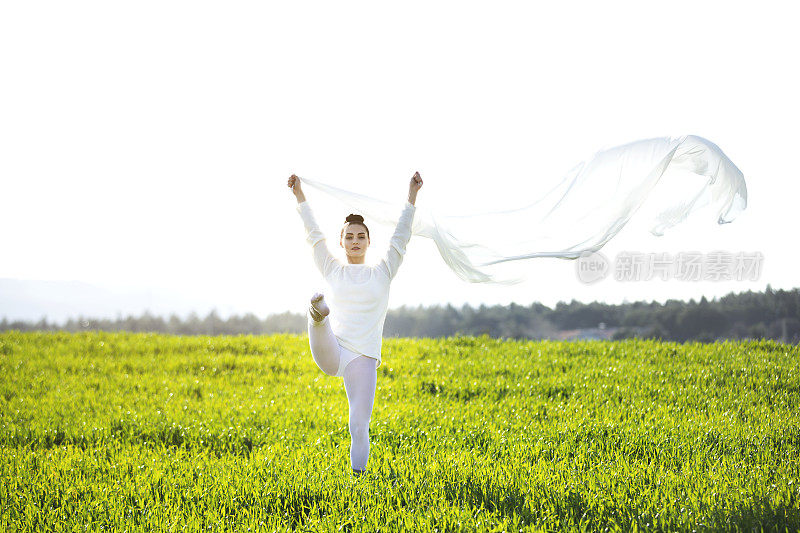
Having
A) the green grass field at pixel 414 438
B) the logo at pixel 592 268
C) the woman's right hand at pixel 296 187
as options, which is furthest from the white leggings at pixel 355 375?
the logo at pixel 592 268

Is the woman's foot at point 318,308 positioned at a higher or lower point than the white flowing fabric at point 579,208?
lower

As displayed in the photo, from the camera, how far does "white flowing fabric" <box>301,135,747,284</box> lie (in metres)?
6.95

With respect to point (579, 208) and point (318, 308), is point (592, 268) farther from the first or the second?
point (318, 308)

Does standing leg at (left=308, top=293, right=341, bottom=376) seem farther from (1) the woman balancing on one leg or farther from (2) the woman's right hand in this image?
(2) the woman's right hand

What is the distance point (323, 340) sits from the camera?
6.10 metres

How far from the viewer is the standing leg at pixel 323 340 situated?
600cm

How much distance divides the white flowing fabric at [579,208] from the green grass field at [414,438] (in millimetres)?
2331

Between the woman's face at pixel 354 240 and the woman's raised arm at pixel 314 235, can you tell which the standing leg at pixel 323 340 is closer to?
the woman's raised arm at pixel 314 235

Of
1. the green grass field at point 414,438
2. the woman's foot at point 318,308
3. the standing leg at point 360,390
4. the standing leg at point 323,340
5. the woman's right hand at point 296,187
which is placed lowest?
the green grass field at point 414,438

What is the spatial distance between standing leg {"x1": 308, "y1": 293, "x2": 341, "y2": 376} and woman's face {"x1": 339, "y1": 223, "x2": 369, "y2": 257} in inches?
32.0

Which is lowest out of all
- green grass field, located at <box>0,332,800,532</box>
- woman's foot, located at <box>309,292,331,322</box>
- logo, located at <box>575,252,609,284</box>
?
green grass field, located at <box>0,332,800,532</box>

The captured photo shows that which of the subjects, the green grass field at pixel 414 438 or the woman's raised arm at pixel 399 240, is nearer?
the green grass field at pixel 414 438

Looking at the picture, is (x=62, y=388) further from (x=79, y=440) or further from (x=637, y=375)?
(x=637, y=375)

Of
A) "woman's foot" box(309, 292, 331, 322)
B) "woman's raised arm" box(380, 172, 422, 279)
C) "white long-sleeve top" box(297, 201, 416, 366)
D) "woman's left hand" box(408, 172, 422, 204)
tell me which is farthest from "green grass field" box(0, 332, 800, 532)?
"woman's left hand" box(408, 172, 422, 204)
